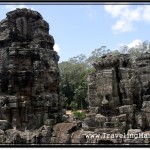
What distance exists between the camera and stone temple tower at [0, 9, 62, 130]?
1580cm

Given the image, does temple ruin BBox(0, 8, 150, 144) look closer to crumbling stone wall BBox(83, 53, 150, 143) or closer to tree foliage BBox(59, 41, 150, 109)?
crumbling stone wall BBox(83, 53, 150, 143)

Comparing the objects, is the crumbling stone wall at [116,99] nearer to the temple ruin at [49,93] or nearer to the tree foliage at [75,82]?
the temple ruin at [49,93]

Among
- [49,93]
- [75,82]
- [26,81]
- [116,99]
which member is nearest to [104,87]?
[116,99]

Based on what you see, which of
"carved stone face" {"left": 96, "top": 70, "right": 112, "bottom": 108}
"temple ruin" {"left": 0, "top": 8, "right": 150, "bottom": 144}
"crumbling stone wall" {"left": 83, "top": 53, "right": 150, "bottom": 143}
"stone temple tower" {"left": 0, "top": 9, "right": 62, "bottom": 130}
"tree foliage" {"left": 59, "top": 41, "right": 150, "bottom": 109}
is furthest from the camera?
"tree foliage" {"left": 59, "top": 41, "right": 150, "bottom": 109}

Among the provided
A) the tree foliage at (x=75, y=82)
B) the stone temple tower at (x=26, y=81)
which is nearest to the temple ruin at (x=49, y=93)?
the stone temple tower at (x=26, y=81)

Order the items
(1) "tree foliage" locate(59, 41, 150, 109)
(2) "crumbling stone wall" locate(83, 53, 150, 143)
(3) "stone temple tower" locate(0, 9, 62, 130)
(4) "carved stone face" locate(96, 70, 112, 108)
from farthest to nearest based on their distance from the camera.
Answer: (1) "tree foliage" locate(59, 41, 150, 109) < (3) "stone temple tower" locate(0, 9, 62, 130) < (4) "carved stone face" locate(96, 70, 112, 108) < (2) "crumbling stone wall" locate(83, 53, 150, 143)

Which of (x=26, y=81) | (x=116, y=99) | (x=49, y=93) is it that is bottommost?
(x=116, y=99)

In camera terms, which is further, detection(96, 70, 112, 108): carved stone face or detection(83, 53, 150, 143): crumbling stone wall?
detection(96, 70, 112, 108): carved stone face

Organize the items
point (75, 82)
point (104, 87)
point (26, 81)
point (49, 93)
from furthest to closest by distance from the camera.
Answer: point (75, 82) < point (49, 93) < point (26, 81) < point (104, 87)

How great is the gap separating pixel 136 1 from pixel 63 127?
6.68 meters

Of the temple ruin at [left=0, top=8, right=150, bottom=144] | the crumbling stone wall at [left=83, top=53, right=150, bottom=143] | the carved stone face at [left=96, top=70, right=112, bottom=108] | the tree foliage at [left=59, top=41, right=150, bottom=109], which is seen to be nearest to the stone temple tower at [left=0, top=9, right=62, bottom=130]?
the temple ruin at [left=0, top=8, right=150, bottom=144]

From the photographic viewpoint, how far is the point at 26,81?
1623cm

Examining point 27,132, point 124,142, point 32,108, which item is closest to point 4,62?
point 32,108

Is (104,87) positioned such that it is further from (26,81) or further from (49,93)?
(26,81)
